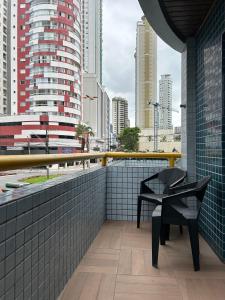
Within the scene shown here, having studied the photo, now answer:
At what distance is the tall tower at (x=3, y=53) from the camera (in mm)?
65688

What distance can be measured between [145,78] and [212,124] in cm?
2498

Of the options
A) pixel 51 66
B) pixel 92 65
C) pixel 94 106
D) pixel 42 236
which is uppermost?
pixel 92 65

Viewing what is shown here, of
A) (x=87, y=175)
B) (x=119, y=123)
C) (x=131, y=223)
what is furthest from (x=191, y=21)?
(x=119, y=123)

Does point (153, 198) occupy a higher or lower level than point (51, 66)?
lower

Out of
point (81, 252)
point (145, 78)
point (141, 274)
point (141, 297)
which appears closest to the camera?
point (141, 297)

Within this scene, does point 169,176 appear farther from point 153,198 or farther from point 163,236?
point 163,236

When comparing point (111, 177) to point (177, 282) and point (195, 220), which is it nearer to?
point (195, 220)

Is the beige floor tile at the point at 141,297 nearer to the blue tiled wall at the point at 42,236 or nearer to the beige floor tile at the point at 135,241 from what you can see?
the blue tiled wall at the point at 42,236

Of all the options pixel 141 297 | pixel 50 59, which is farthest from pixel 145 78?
pixel 50 59

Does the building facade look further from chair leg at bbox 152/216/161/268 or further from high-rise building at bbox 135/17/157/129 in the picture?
high-rise building at bbox 135/17/157/129

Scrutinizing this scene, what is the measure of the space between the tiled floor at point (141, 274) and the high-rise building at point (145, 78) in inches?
704

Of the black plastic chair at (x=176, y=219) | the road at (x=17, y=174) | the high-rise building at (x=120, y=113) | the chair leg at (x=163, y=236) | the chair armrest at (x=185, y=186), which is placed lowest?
the chair leg at (x=163, y=236)

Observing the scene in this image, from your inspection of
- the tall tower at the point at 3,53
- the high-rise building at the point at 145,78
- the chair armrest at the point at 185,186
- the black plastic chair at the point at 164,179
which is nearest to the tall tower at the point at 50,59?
the tall tower at the point at 3,53

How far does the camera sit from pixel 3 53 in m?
66.9
